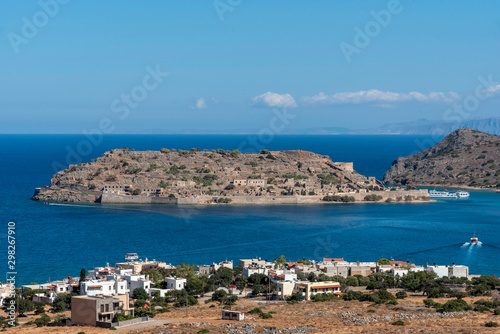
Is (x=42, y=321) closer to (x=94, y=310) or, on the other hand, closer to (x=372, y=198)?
(x=94, y=310)

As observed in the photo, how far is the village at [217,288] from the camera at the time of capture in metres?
29.1

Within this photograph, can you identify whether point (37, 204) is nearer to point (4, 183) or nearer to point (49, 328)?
point (4, 183)

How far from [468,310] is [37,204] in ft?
167

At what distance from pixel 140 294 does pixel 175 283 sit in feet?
7.83

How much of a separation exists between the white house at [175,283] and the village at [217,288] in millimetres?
42

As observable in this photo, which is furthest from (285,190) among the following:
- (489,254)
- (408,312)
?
(408,312)

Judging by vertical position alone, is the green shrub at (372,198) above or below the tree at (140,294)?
above

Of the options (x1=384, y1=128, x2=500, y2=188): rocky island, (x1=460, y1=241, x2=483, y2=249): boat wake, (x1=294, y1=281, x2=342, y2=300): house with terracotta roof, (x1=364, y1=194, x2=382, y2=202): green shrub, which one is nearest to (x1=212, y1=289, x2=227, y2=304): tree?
(x1=294, y1=281, x2=342, y2=300): house with terracotta roof

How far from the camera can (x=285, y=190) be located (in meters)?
83.9

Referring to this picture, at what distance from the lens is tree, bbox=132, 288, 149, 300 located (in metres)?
32.9

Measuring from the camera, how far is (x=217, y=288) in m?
35.9

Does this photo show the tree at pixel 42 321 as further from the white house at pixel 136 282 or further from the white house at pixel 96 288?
the white house at pixel 136 282

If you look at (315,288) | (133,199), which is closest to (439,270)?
(315,288)

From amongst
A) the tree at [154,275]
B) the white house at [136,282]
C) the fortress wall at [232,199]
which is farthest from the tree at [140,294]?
the fortress wall at [232,199]
